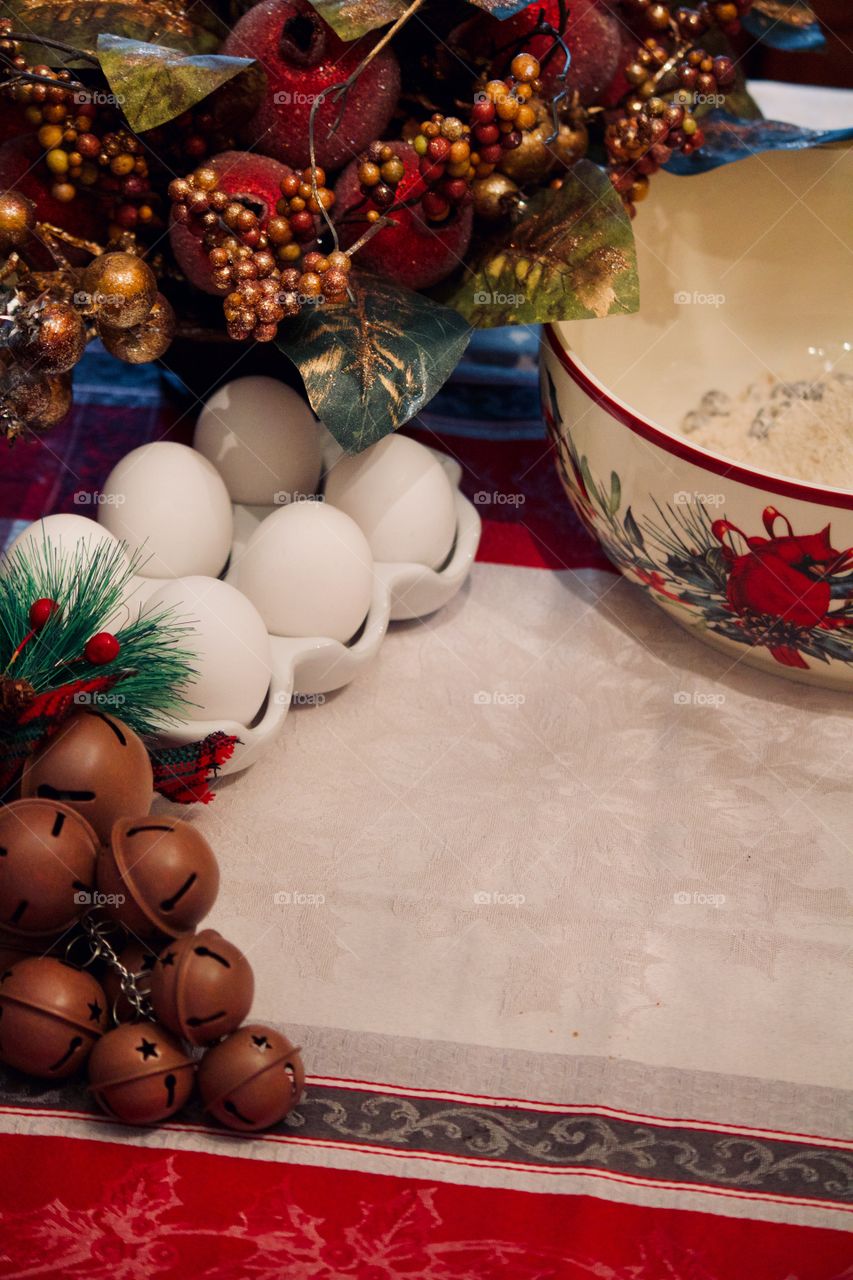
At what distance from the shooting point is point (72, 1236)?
418mm

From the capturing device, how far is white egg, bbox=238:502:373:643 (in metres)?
0.56

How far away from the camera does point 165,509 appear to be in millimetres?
561

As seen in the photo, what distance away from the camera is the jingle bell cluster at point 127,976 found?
417 millimetres

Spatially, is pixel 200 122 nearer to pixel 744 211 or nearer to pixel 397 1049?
pixel 744 211

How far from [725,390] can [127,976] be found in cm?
45

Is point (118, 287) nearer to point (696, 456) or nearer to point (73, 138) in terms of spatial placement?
point (73, 138)

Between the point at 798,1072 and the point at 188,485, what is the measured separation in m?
0.36

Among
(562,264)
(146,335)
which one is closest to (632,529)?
(562,264)

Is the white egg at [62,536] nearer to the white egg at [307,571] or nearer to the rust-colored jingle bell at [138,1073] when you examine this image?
the white egg at [307,571]

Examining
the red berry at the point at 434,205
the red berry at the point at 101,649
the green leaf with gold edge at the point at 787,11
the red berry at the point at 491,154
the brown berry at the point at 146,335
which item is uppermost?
the green leaf with gold edge at the point at 787,11

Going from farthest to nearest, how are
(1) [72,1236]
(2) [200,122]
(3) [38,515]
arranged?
(3) [38,515] → (2) [200,122] → (1) [72,1236]

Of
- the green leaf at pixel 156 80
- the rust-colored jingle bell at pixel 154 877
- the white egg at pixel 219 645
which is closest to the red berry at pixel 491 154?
the green leaf at pixel 156 80

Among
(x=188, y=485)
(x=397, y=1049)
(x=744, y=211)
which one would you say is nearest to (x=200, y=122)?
(x=188, y=485)

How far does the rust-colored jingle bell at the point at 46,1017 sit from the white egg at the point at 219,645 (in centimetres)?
13
